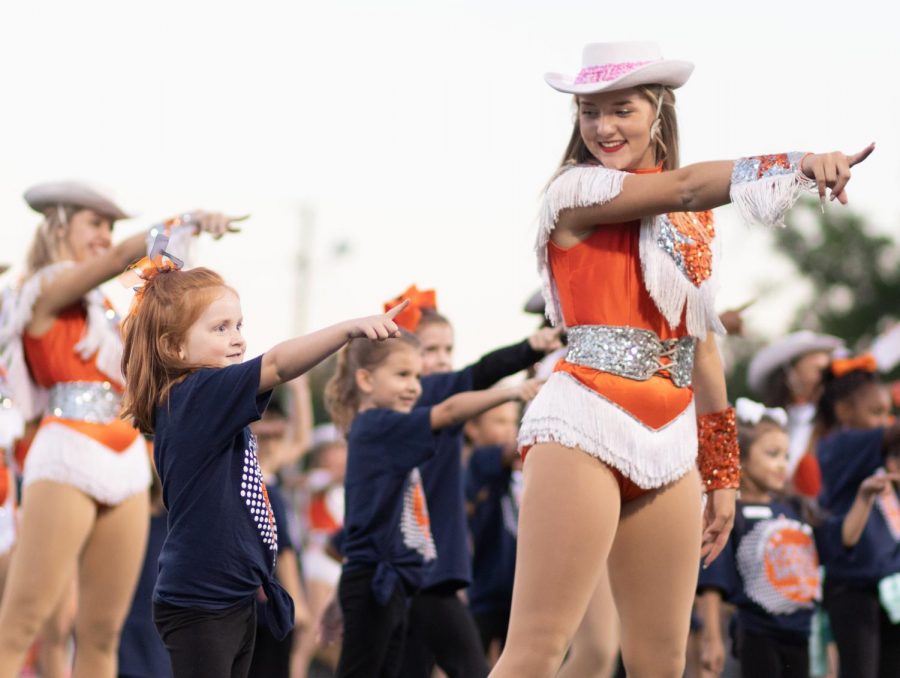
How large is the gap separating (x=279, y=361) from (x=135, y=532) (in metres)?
2.19

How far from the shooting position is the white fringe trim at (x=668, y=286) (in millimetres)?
3889

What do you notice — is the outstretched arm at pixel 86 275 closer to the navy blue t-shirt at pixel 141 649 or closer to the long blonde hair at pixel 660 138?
the long blonde hair at pixel 660 138

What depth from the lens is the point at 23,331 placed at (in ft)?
18.7

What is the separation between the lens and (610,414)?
384 cm

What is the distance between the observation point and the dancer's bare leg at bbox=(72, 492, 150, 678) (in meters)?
5.35

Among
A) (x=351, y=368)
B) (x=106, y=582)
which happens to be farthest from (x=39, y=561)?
(x=351, y=368)

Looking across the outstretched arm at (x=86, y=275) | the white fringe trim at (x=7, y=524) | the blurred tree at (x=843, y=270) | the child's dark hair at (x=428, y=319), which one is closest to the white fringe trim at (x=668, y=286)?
the outstretched arm at (x=86, y=275)

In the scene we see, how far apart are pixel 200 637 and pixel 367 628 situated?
178 centimetres

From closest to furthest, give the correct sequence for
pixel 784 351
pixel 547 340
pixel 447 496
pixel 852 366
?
pixel 547 340 < pixel 447 496 < pixel 852 366 < pixel 784 351

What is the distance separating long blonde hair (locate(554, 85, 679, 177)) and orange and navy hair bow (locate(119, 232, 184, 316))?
1.18 metres

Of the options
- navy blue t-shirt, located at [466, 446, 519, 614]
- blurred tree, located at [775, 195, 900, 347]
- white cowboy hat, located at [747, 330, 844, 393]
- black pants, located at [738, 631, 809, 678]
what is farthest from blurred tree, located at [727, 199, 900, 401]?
black pants, located at [738, 631, 809, 678]

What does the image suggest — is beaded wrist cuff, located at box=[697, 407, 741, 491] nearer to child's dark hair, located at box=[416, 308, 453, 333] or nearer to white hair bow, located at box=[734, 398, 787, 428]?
child's dark hair, located at box=[416, 308, 453, 333]

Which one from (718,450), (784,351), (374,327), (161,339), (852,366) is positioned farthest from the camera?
(784,351)

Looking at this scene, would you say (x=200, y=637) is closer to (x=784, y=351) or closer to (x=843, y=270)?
(x=784, y=351)
